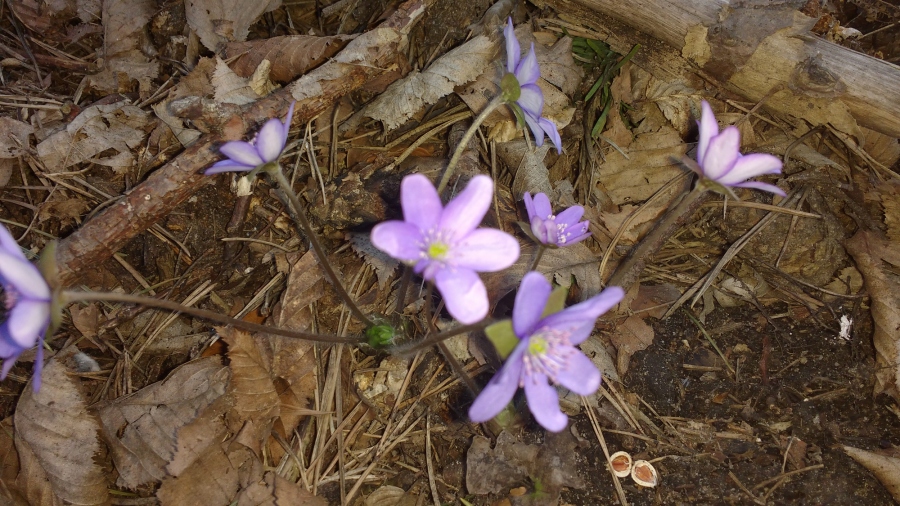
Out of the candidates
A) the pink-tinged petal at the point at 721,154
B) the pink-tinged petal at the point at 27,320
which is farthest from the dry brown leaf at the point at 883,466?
the pink-tinged petal at the point at 27,320

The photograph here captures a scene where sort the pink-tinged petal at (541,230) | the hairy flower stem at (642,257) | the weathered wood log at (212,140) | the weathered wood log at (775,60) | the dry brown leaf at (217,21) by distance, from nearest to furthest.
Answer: the pink-tinged petal at (541,230)
the weathered wood log at (212,140)
the hairy flower stem at (642,257)
the weathered wood log at (775,60)
the dry brown leaf at (217,21)

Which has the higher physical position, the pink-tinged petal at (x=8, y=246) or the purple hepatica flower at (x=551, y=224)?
the pink-tinged petal at (x=8, y=246)

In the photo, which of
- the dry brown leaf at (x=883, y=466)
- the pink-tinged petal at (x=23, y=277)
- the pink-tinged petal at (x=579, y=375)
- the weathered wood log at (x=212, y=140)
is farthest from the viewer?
the weathered wood log at (x=212, y=140)

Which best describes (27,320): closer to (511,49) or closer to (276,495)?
(276,495)

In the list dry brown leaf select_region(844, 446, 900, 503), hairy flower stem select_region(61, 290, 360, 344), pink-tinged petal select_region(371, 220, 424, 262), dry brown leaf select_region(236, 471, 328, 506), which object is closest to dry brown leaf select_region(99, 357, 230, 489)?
dry brown leaf select_region(236, 471, 328, 506)

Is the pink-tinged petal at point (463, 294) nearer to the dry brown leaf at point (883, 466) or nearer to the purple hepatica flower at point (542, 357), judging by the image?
the purple hepatica flower at point (542, 357)

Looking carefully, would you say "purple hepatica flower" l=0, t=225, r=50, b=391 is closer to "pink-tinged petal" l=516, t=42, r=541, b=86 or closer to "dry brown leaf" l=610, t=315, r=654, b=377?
"pink-tinged petal" l=516, t=42, r=541, b=86

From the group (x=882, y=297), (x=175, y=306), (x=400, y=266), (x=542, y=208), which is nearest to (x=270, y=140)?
(x=175, y=306)

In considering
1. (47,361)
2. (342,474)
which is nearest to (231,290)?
(47,361)
